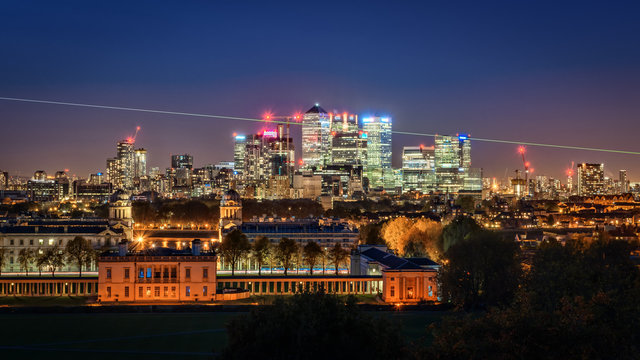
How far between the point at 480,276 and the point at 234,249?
86.2 feet

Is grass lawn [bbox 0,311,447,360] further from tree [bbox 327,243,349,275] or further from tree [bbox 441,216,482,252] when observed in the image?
tree [bbox 441,216,482,252]

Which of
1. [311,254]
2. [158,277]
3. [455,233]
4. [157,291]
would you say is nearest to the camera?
[157,291]

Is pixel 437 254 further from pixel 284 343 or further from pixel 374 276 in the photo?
pixel 284 343

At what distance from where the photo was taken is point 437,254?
284 ft

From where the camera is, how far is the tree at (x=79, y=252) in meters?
73.7

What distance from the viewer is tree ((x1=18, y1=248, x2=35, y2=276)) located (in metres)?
73.6

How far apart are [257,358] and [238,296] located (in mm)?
34738

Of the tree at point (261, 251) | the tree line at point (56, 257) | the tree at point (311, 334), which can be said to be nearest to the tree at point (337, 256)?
the tree at point (261, 251)

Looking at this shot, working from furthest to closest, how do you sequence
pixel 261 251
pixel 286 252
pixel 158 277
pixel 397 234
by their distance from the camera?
pixel 397 234
pixel 261 251
pixel 286 252
pixel 158 277

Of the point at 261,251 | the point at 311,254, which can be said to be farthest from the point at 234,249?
the point at 311,254

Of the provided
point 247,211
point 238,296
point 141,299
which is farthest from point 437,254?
point 247,211

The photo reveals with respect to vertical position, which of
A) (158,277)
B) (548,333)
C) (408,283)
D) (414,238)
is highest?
(548,333)

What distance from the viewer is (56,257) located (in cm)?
7281

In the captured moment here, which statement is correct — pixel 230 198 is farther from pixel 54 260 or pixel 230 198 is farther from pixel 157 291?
pixel 157 291
